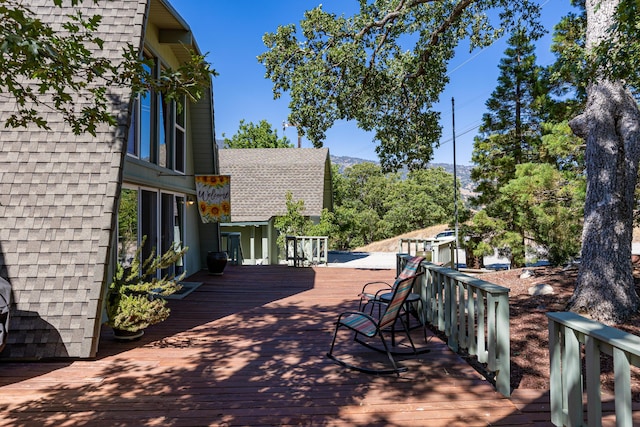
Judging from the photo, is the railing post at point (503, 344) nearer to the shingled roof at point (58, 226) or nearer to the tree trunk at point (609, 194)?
the tree trunk at point (609, 194)

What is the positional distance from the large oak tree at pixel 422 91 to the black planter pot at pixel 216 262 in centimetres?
380

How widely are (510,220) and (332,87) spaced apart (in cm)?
739

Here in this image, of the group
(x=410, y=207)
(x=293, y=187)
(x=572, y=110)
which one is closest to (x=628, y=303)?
(x=572, y=110)

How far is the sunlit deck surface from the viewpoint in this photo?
120 inches

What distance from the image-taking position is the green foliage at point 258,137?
115ft

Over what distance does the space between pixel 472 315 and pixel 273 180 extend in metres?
15.7

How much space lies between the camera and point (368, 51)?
935 cm

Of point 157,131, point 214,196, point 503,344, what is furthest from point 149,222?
point 503,344

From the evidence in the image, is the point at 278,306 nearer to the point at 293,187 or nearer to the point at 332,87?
the point at 332,87

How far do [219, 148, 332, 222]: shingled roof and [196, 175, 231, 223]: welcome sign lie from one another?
25.9 ft

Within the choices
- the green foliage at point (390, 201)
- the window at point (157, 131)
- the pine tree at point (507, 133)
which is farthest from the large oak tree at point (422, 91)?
the green foliage at point (390, 201)

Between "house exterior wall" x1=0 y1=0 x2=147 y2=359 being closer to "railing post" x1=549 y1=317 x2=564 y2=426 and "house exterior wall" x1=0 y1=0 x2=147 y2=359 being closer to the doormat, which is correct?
the doormat

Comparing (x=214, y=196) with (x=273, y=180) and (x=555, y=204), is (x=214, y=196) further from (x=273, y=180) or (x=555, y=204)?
(x=273, y=180)

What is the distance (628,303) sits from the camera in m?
5.30
